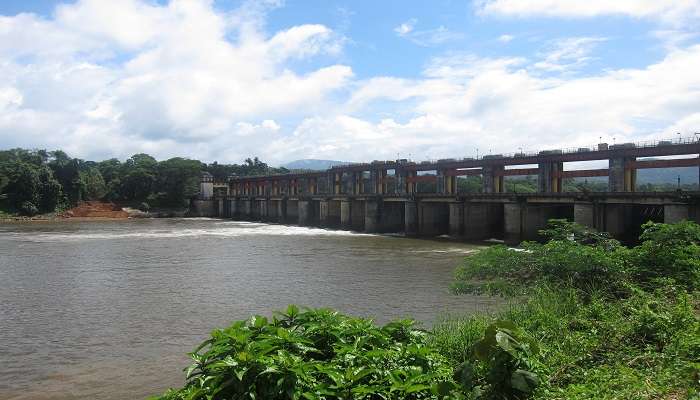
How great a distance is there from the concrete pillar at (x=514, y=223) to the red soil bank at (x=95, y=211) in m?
78.2

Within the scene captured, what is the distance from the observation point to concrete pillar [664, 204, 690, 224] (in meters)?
30.1

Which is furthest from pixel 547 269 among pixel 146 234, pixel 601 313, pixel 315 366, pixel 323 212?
pixel 323 212

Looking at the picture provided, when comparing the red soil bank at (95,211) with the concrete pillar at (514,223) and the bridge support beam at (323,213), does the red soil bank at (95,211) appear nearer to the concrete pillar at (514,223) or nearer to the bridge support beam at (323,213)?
the bridge support beam at (323,213)

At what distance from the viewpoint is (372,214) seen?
5797 cm

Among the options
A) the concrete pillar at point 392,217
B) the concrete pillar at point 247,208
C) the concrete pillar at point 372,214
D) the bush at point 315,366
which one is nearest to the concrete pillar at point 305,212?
the concrete pillar at point 372,214

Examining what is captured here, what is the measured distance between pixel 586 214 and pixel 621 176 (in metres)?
5.32

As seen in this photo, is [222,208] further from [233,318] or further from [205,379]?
[205,379]

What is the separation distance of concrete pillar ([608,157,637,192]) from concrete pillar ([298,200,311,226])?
4287 cm

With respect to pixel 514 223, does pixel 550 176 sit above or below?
above

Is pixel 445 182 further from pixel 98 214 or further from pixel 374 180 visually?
pixel 98 214

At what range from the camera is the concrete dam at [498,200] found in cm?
3534

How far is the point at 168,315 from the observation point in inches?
655

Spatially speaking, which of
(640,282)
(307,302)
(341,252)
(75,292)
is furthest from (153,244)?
(640,282)

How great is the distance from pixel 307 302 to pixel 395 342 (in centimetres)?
1243
